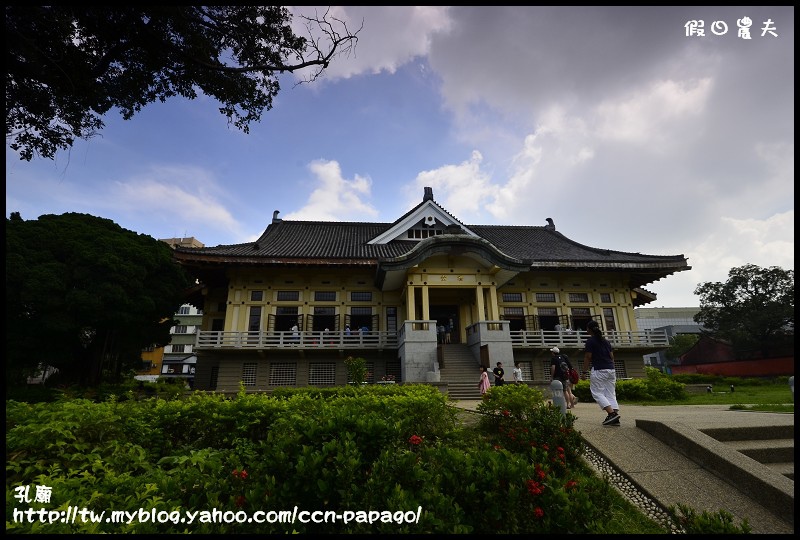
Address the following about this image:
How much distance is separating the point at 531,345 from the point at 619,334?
6.06 metres

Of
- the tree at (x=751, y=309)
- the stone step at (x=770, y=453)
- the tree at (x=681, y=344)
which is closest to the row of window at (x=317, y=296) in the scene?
the stone step at (x=770, y=453)

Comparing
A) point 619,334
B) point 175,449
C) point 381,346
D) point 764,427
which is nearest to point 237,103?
point 175,449

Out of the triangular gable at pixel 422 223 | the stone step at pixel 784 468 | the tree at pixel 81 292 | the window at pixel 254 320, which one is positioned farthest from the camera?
the triangular gable at pixel 422 223

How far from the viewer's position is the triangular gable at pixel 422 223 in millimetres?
25478

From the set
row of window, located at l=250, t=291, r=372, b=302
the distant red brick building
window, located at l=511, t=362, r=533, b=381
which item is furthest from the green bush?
the distant red brick building

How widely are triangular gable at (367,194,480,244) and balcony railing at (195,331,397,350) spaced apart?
7.28 meters

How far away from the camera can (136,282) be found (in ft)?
52.4

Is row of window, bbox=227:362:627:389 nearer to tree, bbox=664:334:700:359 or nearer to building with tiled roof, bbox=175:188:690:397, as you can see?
building with tiled roof, bbox=175:188:690:397

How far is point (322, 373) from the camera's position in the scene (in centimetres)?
2028

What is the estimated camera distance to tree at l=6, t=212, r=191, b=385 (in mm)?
13977

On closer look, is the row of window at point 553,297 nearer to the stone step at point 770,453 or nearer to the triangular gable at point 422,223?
the triangular gable at point 422,223

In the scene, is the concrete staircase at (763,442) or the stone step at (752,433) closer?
the concrete staircase at (763,442)

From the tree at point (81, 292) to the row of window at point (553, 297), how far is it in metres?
17.7

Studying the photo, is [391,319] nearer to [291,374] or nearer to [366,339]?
[366,339]
